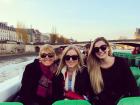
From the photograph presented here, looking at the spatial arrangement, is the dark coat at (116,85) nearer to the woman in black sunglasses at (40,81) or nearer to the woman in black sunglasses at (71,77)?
the woman in black sunglasses at (71,77)

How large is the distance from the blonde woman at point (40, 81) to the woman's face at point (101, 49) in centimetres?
38

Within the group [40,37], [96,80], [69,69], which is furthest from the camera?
[40,37]

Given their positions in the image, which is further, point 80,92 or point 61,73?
point 61,73

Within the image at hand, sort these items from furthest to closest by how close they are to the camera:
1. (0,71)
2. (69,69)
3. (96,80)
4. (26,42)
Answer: (26,42) < (0,71) < (69,69) < (96,80)

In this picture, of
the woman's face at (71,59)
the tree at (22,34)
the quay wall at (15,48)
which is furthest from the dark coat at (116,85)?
the tree at (22,34)

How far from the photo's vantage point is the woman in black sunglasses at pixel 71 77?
2.10 m

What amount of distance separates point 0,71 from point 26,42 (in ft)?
221

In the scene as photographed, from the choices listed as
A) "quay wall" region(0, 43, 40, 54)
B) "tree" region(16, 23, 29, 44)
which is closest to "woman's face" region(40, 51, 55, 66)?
"quay wall" region(0, 43, 40, 54)

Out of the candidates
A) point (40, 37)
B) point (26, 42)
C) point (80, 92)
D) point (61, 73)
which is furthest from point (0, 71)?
point (40, 37)

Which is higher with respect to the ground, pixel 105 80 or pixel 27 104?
pixel 105 80

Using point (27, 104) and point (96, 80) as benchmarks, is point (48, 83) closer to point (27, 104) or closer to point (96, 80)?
point (27, 104)

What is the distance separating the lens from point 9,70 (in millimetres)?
2523

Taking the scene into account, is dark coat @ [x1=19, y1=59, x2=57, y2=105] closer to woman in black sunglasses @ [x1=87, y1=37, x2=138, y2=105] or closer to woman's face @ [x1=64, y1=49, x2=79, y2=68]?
woman's face @ [x1=64, y1=49, x2=79, y2=68]

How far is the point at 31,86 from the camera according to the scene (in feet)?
7.63
